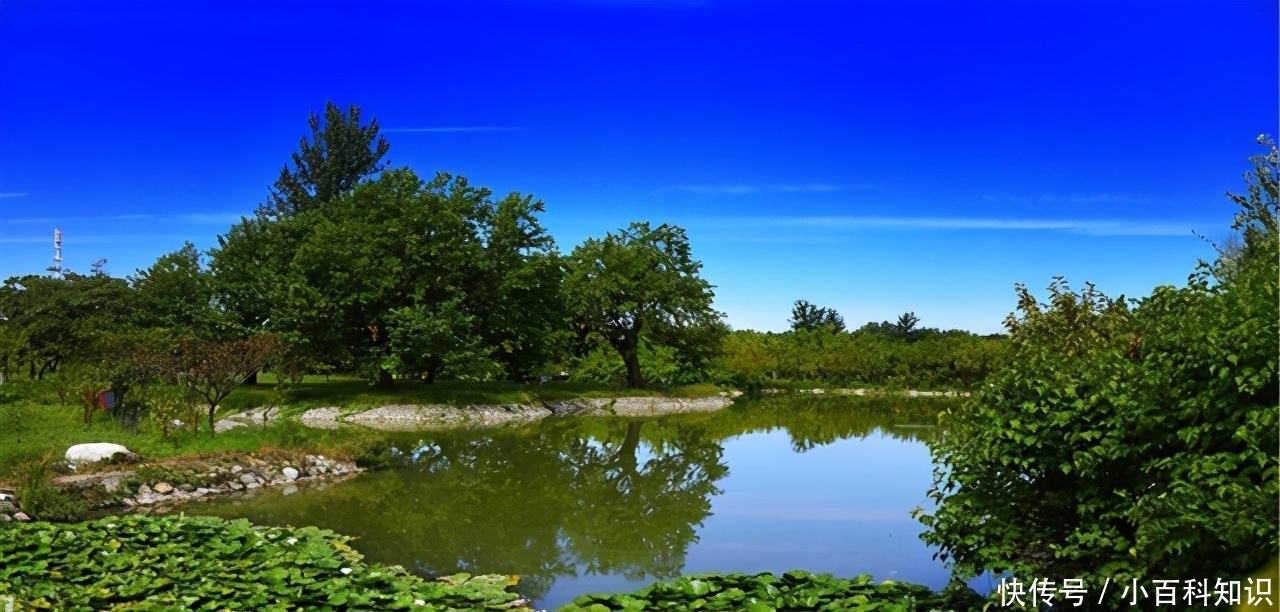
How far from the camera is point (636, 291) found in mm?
31500

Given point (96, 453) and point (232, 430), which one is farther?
point (232, 430)

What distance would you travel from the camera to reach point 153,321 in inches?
1077

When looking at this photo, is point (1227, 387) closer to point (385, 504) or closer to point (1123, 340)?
point (1123, 340)

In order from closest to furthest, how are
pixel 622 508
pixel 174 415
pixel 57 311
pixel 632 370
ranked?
pixel 622 508, pixel 174 415, pixel 57 311, pixel 632 370

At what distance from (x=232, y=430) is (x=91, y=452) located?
3.90 meters

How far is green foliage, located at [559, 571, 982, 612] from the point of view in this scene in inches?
237

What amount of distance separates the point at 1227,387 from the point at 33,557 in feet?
27.2

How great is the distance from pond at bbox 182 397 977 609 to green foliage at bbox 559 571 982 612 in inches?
46.2

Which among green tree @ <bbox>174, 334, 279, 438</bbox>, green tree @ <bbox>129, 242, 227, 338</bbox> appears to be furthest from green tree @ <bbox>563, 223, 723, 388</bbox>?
green tree @ <bbox>174, 334, 279, 438</bbox>

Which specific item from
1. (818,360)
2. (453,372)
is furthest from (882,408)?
(453,372)

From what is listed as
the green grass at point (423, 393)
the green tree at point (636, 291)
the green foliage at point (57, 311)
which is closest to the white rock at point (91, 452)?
the green grass at point (423, 393)

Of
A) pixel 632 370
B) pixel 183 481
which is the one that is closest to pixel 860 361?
pixel 632 370

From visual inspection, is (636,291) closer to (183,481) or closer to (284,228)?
(284,228)

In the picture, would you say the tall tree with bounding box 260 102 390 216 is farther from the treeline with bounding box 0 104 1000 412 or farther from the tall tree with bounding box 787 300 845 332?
the tall tree with bounding box 787 300 845 332
